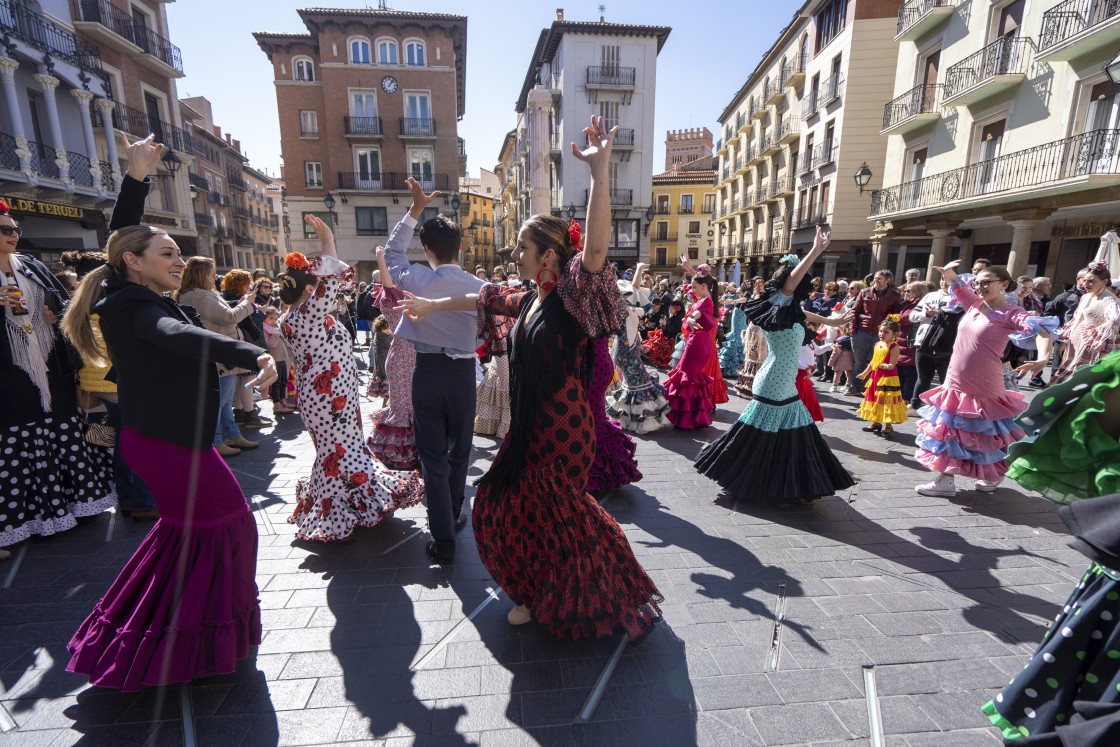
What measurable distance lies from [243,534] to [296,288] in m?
1.73

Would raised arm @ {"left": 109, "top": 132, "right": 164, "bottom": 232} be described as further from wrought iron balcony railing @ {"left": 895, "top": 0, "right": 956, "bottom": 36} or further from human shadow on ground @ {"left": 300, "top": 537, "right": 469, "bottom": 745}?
wrought iron balcony railing @ {"left": 895, "top": 0, "right": 956, "bottom": 36}

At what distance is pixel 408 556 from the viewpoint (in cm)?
370

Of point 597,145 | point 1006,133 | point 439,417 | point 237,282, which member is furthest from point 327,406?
point 1006,133

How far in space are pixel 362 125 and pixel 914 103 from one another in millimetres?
24955

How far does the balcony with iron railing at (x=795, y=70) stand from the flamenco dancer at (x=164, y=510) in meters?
30.1

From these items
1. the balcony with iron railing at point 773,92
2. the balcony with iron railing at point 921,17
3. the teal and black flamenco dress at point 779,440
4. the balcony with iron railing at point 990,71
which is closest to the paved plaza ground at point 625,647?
the teal and black flamenco dress at point 779,440

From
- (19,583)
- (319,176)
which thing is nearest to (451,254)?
(19,583)

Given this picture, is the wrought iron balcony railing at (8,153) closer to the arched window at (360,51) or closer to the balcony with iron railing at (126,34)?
the balcony with iron railing at (126,34)

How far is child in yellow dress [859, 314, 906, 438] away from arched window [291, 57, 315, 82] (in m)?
31.8

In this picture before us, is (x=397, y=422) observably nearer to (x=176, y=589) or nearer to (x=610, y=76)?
(x=176, y=589)

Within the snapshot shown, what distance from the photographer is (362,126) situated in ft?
92.4

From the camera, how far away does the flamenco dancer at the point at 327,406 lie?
3.64 meters

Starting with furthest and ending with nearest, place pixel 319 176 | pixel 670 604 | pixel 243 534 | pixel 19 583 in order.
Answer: pixel 319 176, pixel 19 583, pixel 670 604, pixel 243 534

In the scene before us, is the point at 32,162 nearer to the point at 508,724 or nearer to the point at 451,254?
the point at 451,254
